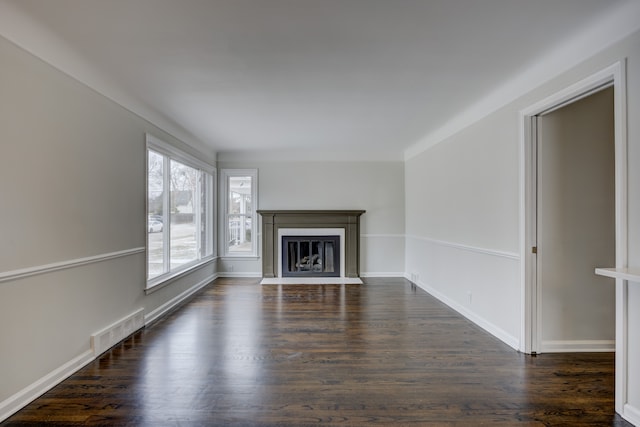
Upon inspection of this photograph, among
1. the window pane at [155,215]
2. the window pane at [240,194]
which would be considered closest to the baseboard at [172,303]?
the window pane at [155,215]

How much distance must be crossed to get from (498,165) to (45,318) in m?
4.03

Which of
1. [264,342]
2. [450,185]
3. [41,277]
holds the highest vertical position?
[450,185]

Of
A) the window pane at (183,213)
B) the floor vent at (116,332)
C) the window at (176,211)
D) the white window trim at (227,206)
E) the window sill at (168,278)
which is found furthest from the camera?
the white window trim at (227,206)

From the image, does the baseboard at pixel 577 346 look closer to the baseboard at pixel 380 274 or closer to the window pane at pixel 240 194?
the baseboard at pixel 380 274

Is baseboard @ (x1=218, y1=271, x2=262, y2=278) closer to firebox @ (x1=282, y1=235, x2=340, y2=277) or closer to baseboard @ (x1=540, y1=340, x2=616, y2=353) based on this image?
firebox @ (x1=282, y1=235, x2=340, y2=277)

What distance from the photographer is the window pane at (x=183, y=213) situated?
4.42 metres

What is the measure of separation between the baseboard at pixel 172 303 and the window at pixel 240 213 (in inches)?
35.1

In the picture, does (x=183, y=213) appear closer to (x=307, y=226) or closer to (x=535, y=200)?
Answer: (x=307, y=226)

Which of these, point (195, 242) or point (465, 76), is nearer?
point (465, 76)

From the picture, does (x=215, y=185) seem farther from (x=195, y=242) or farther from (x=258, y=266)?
(x=258, y=266)

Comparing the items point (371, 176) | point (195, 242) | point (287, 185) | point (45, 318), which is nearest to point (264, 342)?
point (45, 318)

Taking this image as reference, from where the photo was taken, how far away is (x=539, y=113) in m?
2.71

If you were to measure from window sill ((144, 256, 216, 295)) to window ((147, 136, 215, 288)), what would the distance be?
0.01 metres

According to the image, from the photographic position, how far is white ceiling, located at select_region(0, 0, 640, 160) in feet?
6.12
